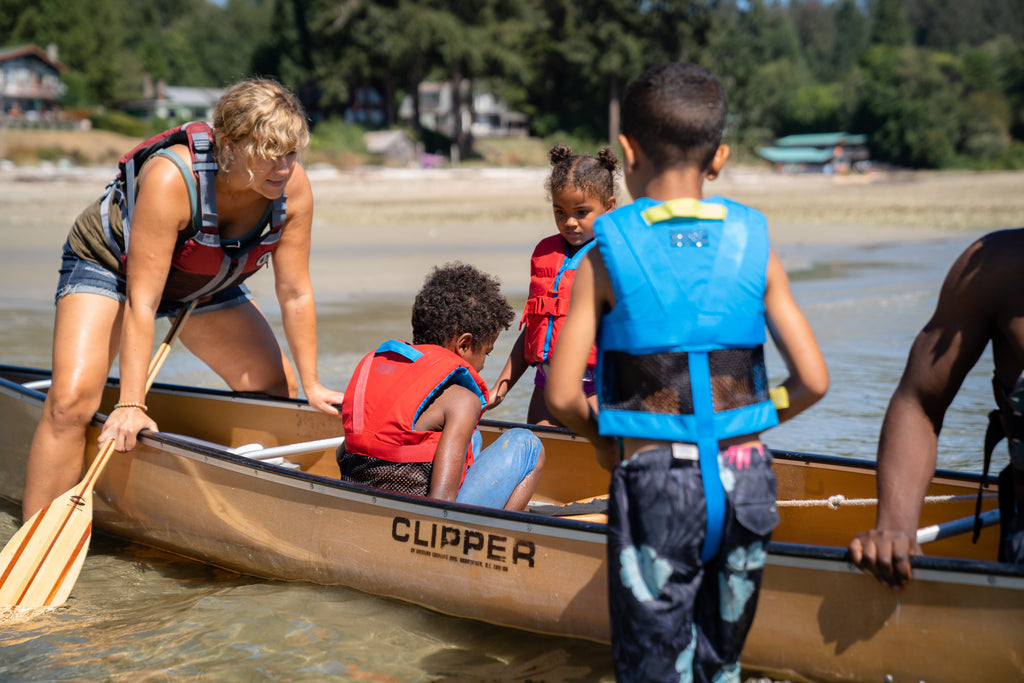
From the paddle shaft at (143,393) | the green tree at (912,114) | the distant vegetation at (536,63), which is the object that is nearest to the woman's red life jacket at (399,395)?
the paddle shaft at (143,393)

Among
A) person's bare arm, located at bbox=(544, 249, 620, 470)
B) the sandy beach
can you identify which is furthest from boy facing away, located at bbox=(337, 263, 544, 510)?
the sandy beach

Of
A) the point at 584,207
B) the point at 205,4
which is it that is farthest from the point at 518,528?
the point at 205,4

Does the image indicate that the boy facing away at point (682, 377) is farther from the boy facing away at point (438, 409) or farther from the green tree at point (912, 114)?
the green tree at point (912, 114)

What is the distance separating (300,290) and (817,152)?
75428 millimetres

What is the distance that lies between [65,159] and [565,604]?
1352 inches

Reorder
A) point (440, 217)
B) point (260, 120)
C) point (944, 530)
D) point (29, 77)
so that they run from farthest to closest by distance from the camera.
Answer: point (29, 77) → point (440, 217) → point (260, 120) → point (944, 530)

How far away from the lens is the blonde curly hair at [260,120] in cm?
335

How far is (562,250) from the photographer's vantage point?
168 inches

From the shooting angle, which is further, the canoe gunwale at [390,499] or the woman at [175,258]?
the woman at [175,258]

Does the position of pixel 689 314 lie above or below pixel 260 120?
below

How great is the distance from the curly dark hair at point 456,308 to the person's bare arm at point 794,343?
4.82 ft

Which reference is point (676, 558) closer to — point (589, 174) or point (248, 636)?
point (248, 636)

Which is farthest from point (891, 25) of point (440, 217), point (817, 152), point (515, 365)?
point (515, 365)

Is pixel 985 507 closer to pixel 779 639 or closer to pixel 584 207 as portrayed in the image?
pixel 779 639
